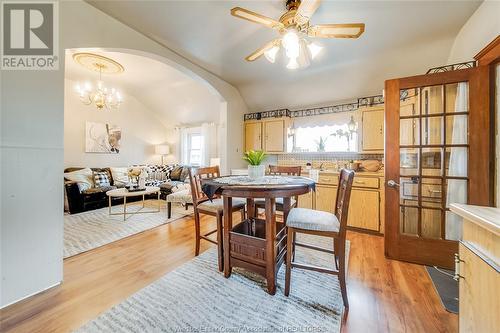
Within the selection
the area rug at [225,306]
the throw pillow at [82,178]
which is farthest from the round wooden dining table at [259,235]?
the throw pillow at [82,178]

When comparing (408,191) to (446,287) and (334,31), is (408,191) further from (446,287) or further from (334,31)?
(334,31)

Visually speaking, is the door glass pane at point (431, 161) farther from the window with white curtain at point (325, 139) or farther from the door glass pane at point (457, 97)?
the window with white curtain at point (325, 139)

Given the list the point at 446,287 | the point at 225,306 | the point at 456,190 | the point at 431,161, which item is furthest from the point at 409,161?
the point at 225,306

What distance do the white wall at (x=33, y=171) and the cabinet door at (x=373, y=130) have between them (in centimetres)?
374

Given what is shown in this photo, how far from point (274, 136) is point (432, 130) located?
99.4 inches

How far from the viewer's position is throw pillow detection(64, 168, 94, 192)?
3.92m

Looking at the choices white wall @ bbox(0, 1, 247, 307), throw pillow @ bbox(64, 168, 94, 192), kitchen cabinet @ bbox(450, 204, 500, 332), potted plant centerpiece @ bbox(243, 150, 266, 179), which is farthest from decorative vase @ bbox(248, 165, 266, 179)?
throw pillow @ bbox(64, 168, 94, 192)

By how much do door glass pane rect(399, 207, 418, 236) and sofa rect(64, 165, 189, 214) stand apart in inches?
128

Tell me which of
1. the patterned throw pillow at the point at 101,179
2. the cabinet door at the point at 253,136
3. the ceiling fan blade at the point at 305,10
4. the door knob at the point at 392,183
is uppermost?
the ceiling fan blade at the point at 305,10

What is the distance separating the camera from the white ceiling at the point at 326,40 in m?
1.97

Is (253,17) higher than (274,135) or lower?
higher

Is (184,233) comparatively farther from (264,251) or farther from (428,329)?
(428,329)

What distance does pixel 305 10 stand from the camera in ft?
4.75

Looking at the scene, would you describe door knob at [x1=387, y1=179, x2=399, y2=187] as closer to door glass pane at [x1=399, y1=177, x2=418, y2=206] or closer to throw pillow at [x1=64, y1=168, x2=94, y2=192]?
door glass pane at [x1=399, y1=177, x2=418, y2=206]
